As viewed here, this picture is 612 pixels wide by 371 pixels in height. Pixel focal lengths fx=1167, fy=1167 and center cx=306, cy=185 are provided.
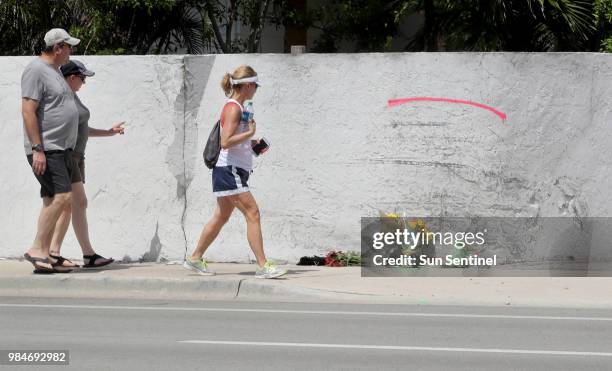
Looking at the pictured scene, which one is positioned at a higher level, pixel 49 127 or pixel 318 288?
pixel 49 127

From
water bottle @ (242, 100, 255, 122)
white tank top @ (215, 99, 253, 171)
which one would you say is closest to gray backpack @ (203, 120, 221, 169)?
white tank top @ (215, 99, 253, 171)

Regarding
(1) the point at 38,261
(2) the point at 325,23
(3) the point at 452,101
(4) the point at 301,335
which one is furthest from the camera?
(2) the point at 325,23

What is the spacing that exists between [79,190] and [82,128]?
59 cm

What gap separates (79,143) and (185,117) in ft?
3.91

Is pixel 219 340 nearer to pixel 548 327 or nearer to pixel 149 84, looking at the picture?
pixel 548 327

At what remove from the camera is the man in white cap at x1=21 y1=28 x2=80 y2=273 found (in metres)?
10.3

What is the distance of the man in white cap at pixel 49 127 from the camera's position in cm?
1030

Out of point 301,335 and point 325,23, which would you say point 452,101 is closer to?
point 301,335

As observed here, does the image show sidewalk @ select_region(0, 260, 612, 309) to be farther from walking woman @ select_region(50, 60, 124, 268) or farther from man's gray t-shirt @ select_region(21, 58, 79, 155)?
man's gray t-shirt @ select_region(21, 58, 79, 155)

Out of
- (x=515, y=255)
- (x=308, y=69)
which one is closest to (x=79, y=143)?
(x=308, y=69)

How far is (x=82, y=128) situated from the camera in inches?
436

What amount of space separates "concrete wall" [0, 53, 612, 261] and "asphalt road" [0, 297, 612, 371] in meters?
1.79

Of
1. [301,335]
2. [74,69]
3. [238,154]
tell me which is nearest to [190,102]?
[74,69]

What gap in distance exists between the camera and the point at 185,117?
11.7 metres
